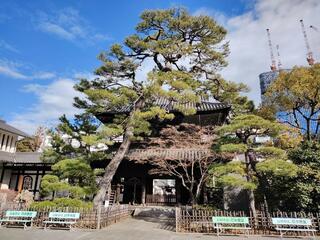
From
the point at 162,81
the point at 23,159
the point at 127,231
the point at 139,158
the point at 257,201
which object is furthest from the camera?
the point at 23,159

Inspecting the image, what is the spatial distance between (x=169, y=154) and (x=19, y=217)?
9.71m

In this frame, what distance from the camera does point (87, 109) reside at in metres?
17.2

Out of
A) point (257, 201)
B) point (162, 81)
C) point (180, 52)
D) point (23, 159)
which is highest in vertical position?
point (180, 52)

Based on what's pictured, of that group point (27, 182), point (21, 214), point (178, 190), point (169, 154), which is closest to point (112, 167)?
point (169, 154)

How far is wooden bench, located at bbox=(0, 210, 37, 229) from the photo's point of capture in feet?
39.2

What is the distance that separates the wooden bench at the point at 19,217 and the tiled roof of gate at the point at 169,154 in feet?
24.7

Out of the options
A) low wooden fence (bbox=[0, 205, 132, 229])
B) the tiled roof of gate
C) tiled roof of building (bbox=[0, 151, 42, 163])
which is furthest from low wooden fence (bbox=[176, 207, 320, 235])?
tiled roof of building (bbox=[0, 151, 42, 163])

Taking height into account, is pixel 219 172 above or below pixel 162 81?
below

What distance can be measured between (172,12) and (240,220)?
1339 cm

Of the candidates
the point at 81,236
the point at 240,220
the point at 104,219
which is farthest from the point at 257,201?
the point at 81,236

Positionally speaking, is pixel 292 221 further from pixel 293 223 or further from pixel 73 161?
pixel 73 161

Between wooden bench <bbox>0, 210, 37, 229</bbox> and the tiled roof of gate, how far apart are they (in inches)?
296

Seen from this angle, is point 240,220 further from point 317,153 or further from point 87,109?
point 87,109

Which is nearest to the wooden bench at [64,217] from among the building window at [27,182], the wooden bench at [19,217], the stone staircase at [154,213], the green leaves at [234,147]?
the wooden bench at [19,217]
